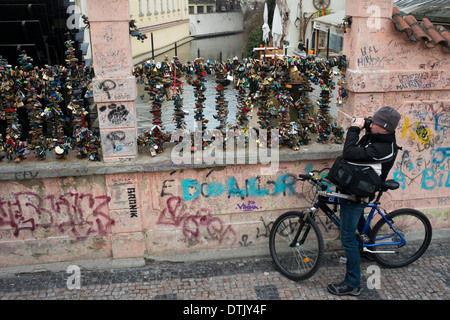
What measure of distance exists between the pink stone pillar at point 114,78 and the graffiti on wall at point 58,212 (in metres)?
0.59

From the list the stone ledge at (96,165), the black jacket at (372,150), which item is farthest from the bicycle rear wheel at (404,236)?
the stone ledge at (96,165)

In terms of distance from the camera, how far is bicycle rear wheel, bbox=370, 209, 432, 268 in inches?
198

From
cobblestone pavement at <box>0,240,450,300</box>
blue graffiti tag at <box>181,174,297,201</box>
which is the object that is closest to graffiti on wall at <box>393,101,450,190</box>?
cobblestone pavement at <box>0,240,450,300</box>

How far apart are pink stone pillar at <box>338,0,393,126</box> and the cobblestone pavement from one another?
197 cm

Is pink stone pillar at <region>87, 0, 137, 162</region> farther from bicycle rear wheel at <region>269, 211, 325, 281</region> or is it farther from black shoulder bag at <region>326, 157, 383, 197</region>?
black shoulder bag at <region>326, 157, 383, 197</region>

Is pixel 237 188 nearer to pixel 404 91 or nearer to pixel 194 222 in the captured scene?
pixel 194 222

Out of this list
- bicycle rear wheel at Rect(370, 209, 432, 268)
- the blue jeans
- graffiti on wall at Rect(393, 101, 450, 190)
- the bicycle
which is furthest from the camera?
graffiti on wall at Rect(393, 101, 450, 190)

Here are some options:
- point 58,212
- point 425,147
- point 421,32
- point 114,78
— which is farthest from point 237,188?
point 421,32

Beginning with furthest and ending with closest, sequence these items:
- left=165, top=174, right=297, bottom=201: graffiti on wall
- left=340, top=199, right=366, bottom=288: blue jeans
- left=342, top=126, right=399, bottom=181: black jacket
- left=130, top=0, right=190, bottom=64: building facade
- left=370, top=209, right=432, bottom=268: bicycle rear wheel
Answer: left=130, top=0, right=190, bottom=64: building facade → left=165, top=174, right=297, bottom=201: graffiti on wall → left=370, top=209, right=432, bottom=268: bicycle rear wheel → left=340, top=199, right=366, bottom=288: blue jeans → left=342, top=126, right=399, bottom=181: black jacket

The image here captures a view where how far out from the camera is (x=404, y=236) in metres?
5.61

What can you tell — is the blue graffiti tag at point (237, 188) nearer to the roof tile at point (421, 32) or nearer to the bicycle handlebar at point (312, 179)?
the bicycle handlebar at point (312, 179)

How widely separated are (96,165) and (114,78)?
0.99 meters

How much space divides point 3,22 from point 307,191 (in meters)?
7.11

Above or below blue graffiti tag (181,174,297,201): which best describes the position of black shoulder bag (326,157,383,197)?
above
